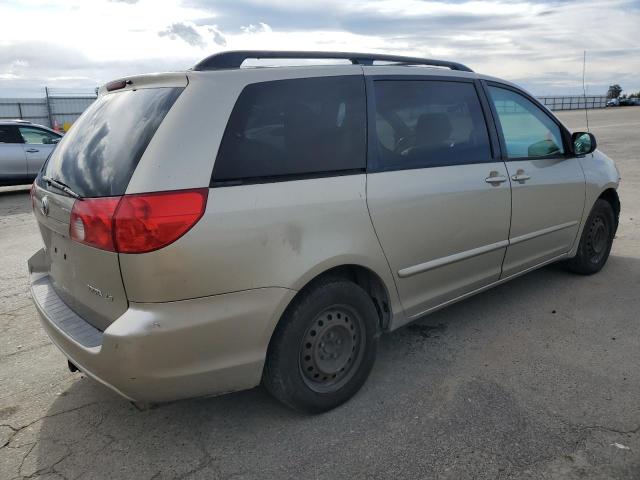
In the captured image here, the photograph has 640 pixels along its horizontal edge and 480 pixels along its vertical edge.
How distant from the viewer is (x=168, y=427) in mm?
2859

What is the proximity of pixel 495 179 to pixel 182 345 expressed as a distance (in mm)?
2366

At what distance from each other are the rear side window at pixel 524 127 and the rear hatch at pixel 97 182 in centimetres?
241

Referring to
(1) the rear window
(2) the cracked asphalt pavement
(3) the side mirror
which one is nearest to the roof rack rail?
(1) the rear window

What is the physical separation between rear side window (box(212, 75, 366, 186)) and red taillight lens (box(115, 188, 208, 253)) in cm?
21

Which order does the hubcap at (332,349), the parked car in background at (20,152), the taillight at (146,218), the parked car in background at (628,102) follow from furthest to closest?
the parked car in background at (628,102)
the parked car in background at (20,152)
the hubcap at (332,349)
the taillight at (146,218)

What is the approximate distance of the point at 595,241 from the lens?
502cm

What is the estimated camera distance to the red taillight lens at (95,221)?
2.31 m

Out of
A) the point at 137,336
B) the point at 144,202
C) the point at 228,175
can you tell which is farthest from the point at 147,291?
the point at 228,175

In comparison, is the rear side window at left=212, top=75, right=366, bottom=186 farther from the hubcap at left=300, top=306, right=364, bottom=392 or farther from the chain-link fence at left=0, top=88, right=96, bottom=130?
the chain-link fence at left=0, top=88, right=96, bottom=130

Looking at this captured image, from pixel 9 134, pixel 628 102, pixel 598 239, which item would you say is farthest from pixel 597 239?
pixel 628 102

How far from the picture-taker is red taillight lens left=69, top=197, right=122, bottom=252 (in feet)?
7.59

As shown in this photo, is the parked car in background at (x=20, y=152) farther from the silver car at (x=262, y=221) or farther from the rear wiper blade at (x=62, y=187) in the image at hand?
the rear wiper blade at (x=62, y=187)

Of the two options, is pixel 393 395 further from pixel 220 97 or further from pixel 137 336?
pixel 220 97

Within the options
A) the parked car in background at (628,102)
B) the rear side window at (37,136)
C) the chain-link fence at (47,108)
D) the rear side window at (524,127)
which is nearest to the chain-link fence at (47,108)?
the chain-link fence at (47,108)
